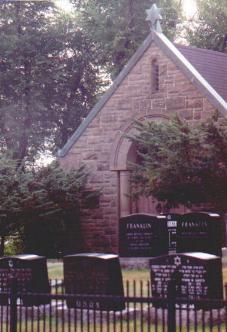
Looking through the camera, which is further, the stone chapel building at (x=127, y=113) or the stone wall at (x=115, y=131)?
the stone wall at (x=115, y=131)

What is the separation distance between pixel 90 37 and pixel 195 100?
624 inches

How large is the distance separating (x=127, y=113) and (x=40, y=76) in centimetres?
1336

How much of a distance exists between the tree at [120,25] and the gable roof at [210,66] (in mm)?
9624

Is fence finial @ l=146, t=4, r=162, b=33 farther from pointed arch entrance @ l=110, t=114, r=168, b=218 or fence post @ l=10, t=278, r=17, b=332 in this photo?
fence post @ l=10, t=278, r=17, b=332

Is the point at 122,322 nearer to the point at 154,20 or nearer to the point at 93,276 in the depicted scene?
the point at 93,276

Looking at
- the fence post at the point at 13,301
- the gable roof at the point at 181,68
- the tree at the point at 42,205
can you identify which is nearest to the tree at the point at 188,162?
the gable roof at the point at 181,68

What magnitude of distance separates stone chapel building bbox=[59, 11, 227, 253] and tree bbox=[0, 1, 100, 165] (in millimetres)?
10824

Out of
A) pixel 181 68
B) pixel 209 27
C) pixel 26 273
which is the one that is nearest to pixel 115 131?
pixel 181 68

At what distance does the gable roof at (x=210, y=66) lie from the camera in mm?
24281

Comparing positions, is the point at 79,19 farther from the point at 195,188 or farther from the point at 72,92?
the point at 195,188

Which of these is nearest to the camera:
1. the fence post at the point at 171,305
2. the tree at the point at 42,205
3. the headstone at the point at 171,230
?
the fence post at the point at 171,305

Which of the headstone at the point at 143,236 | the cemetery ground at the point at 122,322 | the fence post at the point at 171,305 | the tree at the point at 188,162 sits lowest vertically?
the cemetery ground at the point at 122,322

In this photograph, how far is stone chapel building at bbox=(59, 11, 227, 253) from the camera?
23.5 meters

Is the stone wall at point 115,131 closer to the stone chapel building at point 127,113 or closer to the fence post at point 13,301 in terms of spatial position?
the stone chapel building at point 127,113
